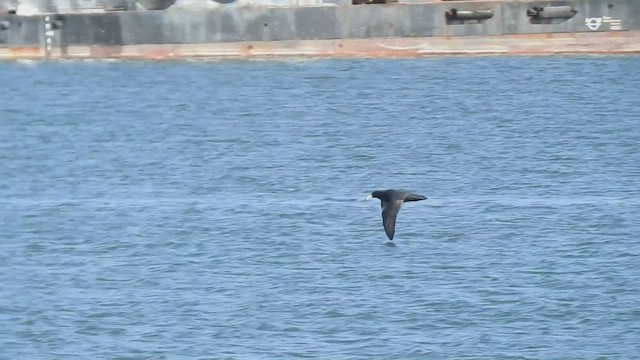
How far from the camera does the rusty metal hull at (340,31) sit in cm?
4741

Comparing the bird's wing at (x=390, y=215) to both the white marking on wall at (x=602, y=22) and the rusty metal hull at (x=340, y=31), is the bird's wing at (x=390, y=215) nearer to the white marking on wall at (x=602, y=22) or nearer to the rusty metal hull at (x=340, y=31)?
the rusty metal hull at (x=340, y=31)

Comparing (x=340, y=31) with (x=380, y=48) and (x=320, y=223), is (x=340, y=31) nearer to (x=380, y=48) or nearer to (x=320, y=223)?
(x=380, y=48)

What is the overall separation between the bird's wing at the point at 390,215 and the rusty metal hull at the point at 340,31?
88.1ft

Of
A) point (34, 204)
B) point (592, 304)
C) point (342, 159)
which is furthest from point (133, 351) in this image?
point (342, 159)

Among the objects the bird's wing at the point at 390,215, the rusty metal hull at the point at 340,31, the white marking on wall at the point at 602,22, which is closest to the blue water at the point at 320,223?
Result: the bird's wing at the point at 390,215

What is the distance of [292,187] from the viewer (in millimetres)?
28734

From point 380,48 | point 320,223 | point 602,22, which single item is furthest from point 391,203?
point 380,48

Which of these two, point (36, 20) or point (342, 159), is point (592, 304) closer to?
point (342, 159)

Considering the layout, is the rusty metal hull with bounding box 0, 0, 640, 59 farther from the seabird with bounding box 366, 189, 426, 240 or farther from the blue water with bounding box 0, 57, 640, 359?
the seabird with bounding box 366, 189, 426, 240

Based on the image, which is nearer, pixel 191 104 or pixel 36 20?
pixel 191 104

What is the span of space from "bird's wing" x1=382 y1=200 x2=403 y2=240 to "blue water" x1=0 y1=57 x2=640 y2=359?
0.85 m

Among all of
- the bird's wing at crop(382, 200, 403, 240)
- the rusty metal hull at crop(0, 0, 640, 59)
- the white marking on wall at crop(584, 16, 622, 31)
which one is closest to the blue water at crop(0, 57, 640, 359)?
the bird's wing at crop(382, 200, 403, 240)

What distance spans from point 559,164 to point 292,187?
5636mm

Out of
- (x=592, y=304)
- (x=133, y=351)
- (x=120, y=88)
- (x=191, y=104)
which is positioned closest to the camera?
(x=133, y=351)
